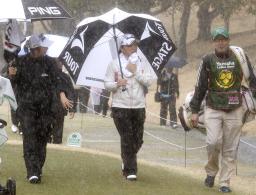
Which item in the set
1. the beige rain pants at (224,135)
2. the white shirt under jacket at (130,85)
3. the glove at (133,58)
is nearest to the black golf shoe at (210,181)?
the beige rain pants at (224,135)

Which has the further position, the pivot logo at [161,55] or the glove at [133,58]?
the pivot logo at [161,55]

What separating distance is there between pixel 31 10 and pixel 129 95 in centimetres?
163

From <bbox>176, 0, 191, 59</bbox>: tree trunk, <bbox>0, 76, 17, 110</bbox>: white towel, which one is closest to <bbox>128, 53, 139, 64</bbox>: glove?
<bbox>0, 76, 17, 110</bbox>: white towel

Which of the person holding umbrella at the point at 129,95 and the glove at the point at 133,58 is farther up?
the glove at the point at 133,58

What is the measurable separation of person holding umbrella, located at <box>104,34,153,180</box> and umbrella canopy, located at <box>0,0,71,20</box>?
928mm

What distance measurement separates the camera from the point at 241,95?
32.3ft

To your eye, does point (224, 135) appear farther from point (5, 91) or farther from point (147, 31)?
point (5, 91)

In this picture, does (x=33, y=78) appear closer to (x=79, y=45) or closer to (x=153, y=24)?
(x=79, y=45)

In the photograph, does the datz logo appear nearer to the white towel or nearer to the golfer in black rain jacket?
the golfer in black rain jacket

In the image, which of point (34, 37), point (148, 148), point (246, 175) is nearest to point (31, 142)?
point (34, 37)

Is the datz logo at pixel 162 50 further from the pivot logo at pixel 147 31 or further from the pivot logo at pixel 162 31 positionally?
the pivot logo at pixel 147 31

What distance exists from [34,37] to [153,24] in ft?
6.77

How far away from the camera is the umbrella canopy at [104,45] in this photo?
10898 mm

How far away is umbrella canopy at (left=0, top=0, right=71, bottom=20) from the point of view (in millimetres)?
9133
